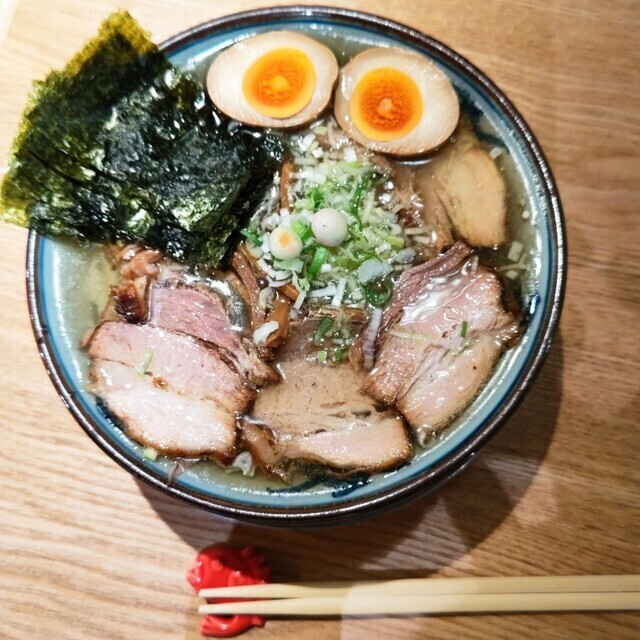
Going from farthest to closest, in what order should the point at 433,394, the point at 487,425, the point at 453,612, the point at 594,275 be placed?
the point at 594,275 → the point at 453,612 → the point at 433,394 → the point at 487,425

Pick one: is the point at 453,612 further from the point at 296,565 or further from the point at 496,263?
the point at 496,263

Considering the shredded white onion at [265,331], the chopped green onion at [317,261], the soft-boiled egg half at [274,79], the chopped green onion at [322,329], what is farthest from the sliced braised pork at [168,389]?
the soft-boiled egg half at [274,79]

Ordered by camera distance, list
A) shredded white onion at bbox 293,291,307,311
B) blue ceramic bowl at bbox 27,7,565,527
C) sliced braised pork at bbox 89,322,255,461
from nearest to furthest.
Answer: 1. blue ceramic bowl at bbox 27,7,565,527
2. sliced braised pork at bbox 89,322,255,461
3. shredded white onion at bbox 293,291,307,311

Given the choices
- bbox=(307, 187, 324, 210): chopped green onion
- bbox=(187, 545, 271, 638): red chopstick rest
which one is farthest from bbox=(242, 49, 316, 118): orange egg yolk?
bbox=(187, 545, 271, 638): red chopstick rest

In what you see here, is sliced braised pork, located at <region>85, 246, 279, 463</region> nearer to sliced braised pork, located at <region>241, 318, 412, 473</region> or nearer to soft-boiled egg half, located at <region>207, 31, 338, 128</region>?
sliced braised pork, located at <region>241, 318, 412, 473</region>

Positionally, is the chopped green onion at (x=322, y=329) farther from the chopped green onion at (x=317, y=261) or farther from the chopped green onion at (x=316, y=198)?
the chopped green onion at (x=316, y=198)

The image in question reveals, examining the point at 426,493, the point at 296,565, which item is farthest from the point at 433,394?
the point at 296,565

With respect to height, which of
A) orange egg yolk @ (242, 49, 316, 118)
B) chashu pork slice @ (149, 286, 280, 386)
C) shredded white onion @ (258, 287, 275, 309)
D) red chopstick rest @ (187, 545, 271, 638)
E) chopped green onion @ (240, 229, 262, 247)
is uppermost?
orange egg yolk @ (242, 49, 316, 118)
